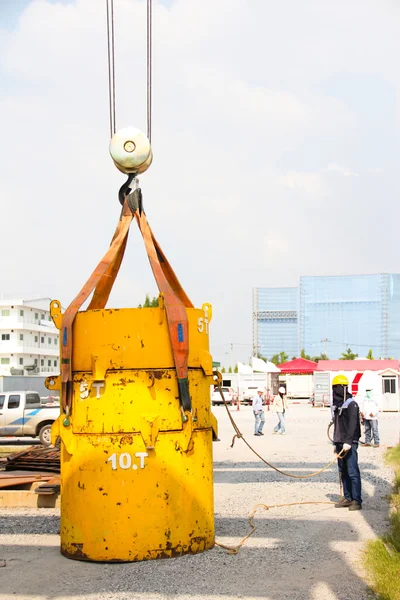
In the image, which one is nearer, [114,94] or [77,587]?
[77,587]

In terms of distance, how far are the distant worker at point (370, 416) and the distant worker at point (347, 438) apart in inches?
336

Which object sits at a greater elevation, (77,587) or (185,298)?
(185,298)

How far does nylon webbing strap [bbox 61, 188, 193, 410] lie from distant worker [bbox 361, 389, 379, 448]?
1183 cm

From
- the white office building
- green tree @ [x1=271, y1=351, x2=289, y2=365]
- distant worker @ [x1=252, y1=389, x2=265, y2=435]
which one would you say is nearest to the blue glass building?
green tree @ [x1=271, y1=351, x2=289, y2=365]

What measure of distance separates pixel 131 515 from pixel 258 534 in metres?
2.17

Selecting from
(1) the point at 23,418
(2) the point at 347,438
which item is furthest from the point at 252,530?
(1) the point at 23,418

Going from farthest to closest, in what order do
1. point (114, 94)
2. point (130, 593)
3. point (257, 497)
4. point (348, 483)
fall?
point (257, 497), point (348, 483), point (114, 94), point (130, 593)

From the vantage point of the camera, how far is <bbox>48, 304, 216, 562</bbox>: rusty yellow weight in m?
7.53

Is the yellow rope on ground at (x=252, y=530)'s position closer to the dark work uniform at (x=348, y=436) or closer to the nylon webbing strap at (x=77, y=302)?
the dark work uniform at (x=348, y=436)

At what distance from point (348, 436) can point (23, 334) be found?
262ft

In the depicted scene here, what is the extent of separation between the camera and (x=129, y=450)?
7.54 meters

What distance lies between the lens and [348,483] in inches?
435

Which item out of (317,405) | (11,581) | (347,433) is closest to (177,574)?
(11,581)

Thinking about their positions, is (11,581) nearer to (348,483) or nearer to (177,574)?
(177,574)
